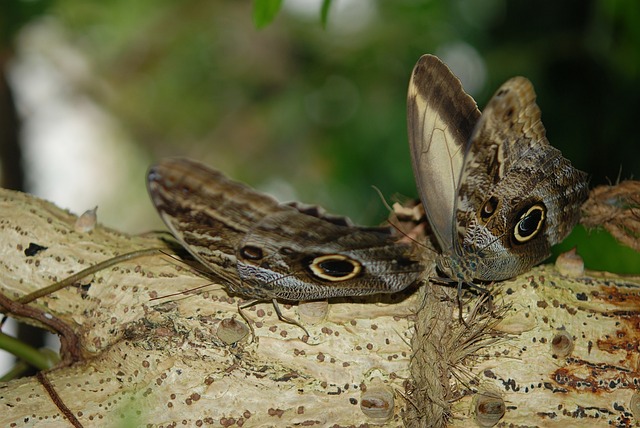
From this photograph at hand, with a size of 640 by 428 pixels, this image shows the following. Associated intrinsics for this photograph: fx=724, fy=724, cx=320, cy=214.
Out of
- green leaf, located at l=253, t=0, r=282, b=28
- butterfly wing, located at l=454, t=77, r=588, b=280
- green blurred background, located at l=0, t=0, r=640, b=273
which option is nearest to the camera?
butterfly wing, located at l=454, t=77, r=588, b=280

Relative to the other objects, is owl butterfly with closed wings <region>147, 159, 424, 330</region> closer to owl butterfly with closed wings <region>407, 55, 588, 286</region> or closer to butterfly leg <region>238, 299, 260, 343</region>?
butterfly leg <region>238, 299, 260, 343</region>

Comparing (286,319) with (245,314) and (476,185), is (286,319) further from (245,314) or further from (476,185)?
(476,185)

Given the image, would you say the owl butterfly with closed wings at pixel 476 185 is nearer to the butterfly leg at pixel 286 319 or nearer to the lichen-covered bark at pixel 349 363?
the lichen-covered bark at pixel 349 363

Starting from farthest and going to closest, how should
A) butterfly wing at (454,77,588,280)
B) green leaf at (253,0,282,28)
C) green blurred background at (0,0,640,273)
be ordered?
green blurred background at (0,0,640,273) → green leaf at (253,0,282,28) → butterfly wing at (454,77,588,280)

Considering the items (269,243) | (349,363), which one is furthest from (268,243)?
(349,363)

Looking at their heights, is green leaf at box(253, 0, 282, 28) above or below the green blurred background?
below

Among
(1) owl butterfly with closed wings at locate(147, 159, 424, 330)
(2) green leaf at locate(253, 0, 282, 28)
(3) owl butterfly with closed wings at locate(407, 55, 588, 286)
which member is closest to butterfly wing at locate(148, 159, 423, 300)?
(1) owl butterfly with closed wings at locate(147, 159, 424, 330)

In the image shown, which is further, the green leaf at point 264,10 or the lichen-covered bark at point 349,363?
the green leaf at point 264,10

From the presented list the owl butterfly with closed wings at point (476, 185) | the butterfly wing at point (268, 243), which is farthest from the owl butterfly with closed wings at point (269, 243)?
the owl butterfly with closed wings at point (476, 185)
